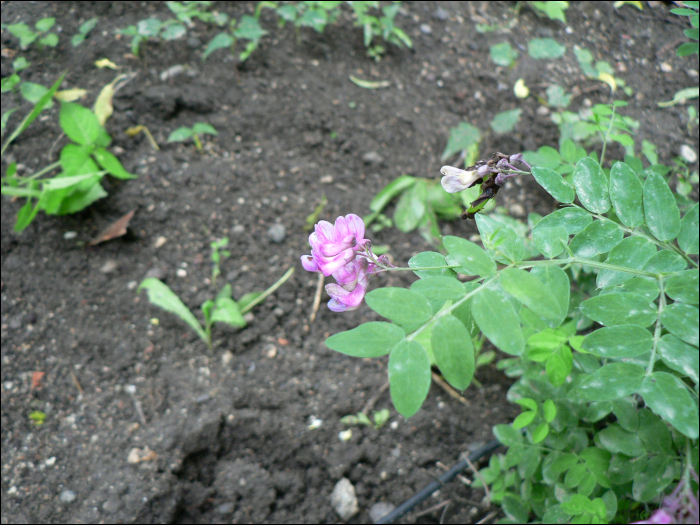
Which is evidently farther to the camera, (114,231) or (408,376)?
(114,231)

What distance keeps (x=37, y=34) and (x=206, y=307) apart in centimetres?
174

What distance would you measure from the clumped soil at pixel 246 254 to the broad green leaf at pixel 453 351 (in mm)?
1111

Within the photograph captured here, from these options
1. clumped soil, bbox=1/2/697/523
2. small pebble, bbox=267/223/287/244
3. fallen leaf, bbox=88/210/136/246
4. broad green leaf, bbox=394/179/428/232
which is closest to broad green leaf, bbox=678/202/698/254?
clumped soil, bbox=1/2/697/523

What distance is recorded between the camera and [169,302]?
1.87 meters

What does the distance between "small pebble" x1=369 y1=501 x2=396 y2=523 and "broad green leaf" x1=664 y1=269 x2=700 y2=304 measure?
1216 mm

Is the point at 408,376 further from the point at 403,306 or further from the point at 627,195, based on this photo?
the point at 627,195

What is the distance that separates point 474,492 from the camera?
1.63m

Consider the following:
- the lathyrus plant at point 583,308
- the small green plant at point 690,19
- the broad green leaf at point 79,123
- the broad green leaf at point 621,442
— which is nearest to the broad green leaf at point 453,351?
the lathyrus plant at point 583,308

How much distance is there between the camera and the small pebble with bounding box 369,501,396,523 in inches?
62.5

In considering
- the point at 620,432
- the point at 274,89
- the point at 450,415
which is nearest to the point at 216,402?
the point at 450,415

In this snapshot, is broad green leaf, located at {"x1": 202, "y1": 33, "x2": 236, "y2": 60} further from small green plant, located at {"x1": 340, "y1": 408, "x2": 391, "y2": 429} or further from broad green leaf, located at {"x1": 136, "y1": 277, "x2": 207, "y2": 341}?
small green plant, located at {"x1": 340, "y1": 408, "x2": 391, "y2": 429}

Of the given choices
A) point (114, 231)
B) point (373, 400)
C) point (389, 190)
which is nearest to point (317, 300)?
point (373, 400)

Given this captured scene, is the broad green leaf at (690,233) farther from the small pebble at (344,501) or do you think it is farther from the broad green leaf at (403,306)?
the small pebble at (344,501)

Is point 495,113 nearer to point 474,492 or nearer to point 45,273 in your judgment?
point 474,492
